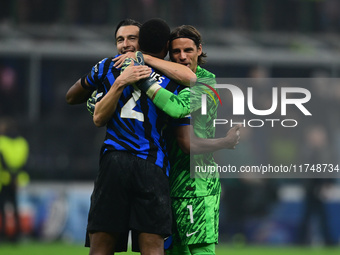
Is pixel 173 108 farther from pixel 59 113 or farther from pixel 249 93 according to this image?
pixel 59 113

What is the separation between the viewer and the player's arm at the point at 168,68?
17.2 ft

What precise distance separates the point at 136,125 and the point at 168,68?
46 cm

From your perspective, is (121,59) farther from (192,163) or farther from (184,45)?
(192,163)

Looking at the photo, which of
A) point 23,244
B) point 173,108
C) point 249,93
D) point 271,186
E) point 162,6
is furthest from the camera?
point 162,6

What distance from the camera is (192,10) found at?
1630 cm

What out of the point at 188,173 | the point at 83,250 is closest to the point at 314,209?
the point at 83,250

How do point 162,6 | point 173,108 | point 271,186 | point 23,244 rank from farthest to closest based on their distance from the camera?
1. point 162,6
2. point 271,186
3. point 23,244
4. point 173,108

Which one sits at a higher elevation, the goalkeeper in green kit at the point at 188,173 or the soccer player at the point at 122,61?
the soccer player at the point at 122,61

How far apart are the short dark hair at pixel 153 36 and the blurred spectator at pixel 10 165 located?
823cm

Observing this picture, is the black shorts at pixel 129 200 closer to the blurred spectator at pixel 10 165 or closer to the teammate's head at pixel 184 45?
the teammate's head at pixel 184 45

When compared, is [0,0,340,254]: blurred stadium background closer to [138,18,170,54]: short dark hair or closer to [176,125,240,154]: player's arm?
[176,125,240,154]: player's arm

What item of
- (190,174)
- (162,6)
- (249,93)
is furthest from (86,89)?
(162,6)

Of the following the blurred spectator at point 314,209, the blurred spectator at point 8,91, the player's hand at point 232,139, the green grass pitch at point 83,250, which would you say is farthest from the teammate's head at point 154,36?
the blurred spectator at point 8,91

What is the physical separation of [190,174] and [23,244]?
7.83 meters
